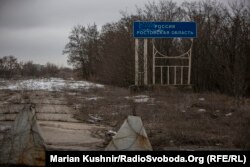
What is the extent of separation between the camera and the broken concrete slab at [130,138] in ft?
20.8

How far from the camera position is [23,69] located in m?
49.7

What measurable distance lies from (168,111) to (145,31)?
9.92 metres

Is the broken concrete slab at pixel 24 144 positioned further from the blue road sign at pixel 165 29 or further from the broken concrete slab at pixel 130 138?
the blue road sign at pixel 165 29

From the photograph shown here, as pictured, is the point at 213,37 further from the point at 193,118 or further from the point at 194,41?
Result: the point at 193,118

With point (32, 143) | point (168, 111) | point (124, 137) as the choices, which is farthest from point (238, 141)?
point (168, 111)

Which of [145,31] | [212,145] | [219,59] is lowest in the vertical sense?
[212,145]

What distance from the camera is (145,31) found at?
22203mm

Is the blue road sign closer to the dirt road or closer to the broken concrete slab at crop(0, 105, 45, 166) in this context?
the dirt road

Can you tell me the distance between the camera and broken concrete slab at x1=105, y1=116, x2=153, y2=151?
20.8ft

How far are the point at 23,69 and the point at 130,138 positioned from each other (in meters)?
44.9

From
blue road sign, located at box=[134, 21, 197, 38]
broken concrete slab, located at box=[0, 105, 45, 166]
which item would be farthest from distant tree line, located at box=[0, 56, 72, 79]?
broken concrete slab, located at box=[0, 105, 45, 166]

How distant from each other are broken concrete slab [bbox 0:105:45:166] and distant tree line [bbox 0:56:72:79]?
3666cm

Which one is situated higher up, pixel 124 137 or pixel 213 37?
pixel 213 37

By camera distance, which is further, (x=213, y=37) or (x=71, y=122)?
(x=213, y=37)
